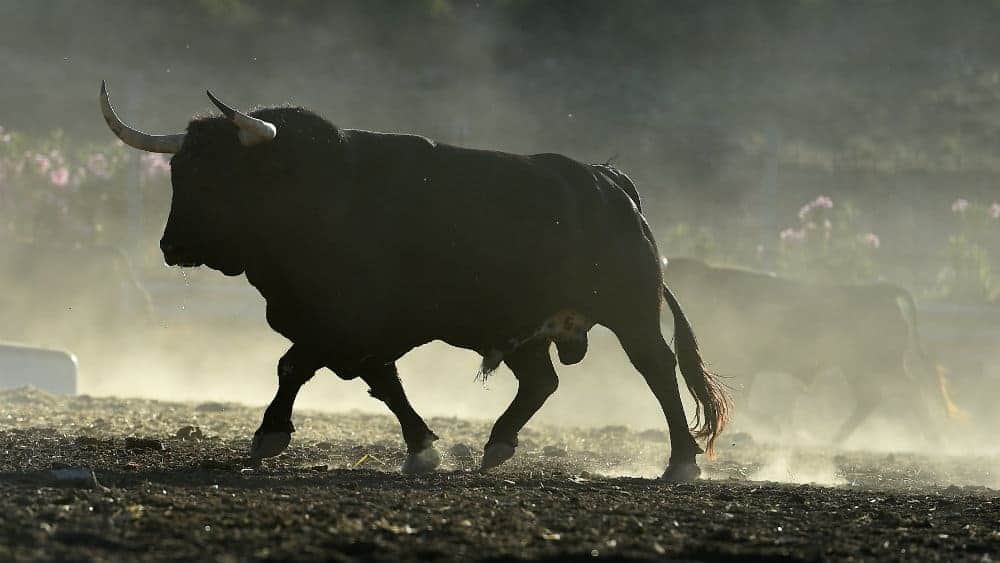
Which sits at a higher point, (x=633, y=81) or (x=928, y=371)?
(x=633, y=81)

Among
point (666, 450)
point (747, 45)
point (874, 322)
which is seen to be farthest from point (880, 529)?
point (747, 45)

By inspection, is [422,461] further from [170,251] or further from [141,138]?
[141,138]

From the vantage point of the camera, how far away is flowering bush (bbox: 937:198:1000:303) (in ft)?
71.6

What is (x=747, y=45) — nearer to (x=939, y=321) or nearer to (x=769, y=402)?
(x=939, y=321)

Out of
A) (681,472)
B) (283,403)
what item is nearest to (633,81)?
(681,472)

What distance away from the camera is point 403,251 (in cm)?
659

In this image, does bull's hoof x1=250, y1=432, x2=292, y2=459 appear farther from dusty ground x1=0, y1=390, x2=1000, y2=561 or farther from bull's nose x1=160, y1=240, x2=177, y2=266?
bull's nose x1=160, y1=240, x2=177, y2=266

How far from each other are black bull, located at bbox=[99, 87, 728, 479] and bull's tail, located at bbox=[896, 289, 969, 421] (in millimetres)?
7837

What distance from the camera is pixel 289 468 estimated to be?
6.48m

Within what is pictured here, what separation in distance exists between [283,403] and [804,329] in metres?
8.42

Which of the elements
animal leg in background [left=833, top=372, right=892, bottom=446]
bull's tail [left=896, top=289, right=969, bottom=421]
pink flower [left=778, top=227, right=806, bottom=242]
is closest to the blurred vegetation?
pink flower [left=778, top=227, right=806, bottom=242]

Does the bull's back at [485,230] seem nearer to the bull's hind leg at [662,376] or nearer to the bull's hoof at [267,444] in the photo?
the bull's hind leg at [662,376]

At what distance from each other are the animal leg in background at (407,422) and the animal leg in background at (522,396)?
286 mm

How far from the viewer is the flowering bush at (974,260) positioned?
71.6 feet
